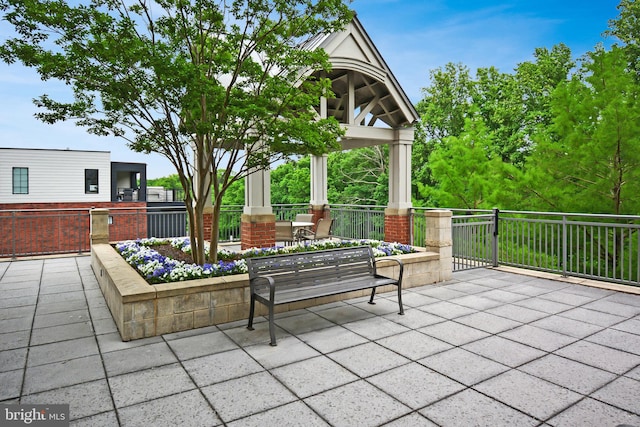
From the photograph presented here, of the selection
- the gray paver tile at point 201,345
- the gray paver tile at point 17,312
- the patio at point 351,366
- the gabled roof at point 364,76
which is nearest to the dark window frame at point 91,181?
the gabled roof at point 364,76

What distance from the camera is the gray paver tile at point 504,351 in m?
3.82

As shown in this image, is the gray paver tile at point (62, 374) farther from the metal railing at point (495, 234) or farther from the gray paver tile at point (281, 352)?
the metal railing at point (495, 234)

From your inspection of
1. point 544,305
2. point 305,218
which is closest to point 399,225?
point 305,218

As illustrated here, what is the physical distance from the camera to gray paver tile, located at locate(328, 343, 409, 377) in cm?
361

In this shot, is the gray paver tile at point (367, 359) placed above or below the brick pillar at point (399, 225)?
below

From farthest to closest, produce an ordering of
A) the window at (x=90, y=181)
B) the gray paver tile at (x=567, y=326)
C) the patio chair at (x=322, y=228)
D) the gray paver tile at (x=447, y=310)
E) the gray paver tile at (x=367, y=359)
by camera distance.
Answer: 1. the window at (x=90, y=181)
2. the patio chair at (x=322, y=228)
3. the gray paver tile at (x=447, y=310)
4. the gray paver tile at (x=567, y=326)
5. the gray paver tile at (x=367, y=359)

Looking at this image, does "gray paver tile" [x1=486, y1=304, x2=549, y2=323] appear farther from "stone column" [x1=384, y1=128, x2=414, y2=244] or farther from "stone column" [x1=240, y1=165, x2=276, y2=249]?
"stone column" [x1=384, y1=128, x2=414, y2=244]

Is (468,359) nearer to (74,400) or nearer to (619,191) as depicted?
(74,400)

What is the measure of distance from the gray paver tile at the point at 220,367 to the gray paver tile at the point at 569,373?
7.78 ft

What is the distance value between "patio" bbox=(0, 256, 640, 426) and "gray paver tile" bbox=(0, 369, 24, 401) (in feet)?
0.04

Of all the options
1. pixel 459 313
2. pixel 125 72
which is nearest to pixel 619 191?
pixel 459 313

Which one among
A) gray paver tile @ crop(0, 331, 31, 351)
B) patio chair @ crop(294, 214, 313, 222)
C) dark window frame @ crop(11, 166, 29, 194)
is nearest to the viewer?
gray paver tile @ crop(0, 331, 31, 351)

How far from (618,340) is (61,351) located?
5572 millimetres

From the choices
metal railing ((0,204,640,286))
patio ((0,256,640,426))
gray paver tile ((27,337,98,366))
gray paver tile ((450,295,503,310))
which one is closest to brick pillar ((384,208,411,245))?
metal railing ((0,204,640,286))
